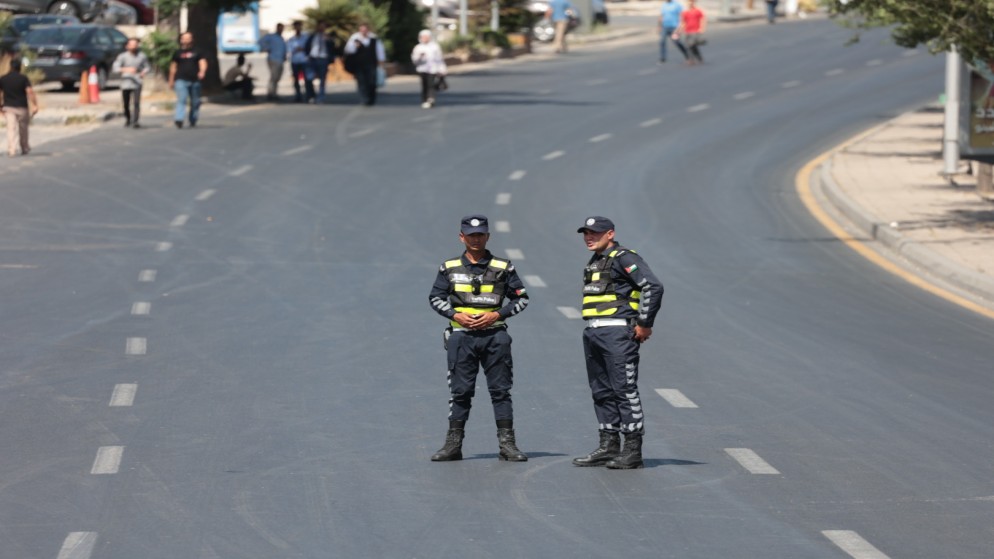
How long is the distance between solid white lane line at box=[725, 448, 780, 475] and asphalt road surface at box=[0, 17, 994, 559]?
3cm

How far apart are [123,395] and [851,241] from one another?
12180mm

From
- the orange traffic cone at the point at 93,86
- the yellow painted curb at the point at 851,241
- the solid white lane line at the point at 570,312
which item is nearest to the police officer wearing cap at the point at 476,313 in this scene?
the solid white lane line at the point at 570,312

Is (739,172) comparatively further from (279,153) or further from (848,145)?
(279,153)

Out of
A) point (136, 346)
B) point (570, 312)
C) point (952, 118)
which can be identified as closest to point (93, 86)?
point (952, 118)

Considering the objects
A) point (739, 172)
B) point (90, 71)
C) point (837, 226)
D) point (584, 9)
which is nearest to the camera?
point (837, 226)

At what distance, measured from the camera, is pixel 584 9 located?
67.0 metres

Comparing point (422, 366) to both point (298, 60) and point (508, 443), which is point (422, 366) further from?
point (298, 60)

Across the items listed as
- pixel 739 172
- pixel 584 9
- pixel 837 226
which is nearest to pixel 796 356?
pixel 837 226

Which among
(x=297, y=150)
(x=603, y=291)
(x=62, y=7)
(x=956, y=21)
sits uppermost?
(x=62, y=7)

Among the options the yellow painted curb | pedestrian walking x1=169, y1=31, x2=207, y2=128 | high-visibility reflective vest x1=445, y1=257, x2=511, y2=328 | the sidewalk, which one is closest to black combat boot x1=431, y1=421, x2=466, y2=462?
high-visibility reflective vest x1=445, y1=257, x2=511, y2=328

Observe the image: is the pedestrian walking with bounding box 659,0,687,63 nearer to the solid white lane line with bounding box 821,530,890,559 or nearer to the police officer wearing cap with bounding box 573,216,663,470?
the police officer wearing cap with bounding box 573,216,663,470

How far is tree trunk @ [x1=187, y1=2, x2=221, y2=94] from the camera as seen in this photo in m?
38.6

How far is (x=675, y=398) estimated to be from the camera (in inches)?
519

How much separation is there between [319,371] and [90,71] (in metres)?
25.8
